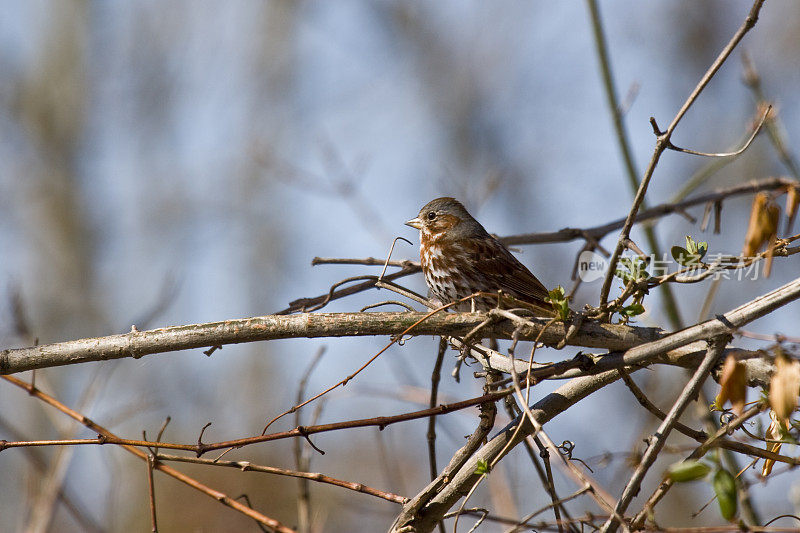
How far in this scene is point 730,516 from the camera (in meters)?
1.38

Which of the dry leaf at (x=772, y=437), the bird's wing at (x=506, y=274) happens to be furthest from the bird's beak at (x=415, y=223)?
the dry leaf at (x=772, y=437)

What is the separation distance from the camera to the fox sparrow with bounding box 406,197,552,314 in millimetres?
4051

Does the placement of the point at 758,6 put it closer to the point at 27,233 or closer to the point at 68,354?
the point at 68,354

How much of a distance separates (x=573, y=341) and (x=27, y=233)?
1358cm

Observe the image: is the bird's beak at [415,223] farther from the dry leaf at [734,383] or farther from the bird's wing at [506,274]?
the dry leaf at [734,383]

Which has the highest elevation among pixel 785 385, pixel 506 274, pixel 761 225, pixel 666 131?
pixel 506 274

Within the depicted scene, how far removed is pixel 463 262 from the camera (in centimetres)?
420

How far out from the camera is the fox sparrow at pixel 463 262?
159 inches

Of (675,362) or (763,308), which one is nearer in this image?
(763,308)

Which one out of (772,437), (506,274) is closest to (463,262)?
(506,274)

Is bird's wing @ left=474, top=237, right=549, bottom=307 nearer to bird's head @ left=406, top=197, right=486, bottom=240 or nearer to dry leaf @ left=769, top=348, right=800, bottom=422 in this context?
bird's head @ left=406, top=197, right=486, bottom=240

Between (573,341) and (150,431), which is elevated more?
(150,431)

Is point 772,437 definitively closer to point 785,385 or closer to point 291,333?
point 785,385

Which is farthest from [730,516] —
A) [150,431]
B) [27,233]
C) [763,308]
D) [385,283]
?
[27,233]
